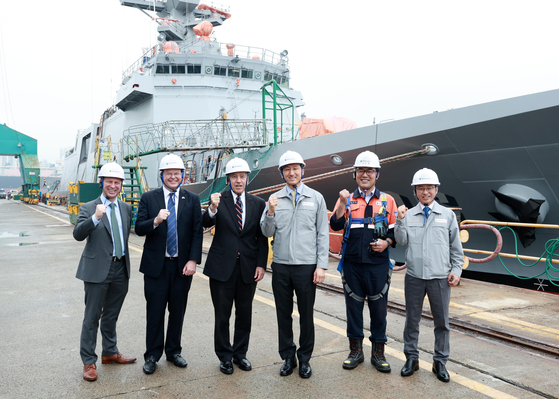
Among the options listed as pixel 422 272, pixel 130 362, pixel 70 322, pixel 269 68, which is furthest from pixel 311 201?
pixel 269 68

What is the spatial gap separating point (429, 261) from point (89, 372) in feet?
9.20

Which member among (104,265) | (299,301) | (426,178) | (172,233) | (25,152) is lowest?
(299,301)

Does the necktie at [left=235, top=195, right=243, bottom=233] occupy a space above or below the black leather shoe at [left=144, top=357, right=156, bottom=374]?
above

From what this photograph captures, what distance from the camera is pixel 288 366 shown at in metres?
3.29

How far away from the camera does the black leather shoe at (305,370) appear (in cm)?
320

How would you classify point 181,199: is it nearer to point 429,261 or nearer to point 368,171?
point 368,171

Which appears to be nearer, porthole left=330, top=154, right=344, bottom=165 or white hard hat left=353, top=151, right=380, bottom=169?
white hard hat left=353, top=151, right=380, bottom=169

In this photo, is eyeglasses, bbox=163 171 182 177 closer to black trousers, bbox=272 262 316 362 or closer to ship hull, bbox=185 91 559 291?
black trousers, bbox=272 262 316 362

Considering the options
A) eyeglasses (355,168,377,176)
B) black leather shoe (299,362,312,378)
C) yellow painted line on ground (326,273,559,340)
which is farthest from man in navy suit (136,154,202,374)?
yellow painted line on ground (326,273,559,340)

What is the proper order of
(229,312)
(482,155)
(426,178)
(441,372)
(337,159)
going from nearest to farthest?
(441,372), (426,178), (229,312), (482,155), (337,159)

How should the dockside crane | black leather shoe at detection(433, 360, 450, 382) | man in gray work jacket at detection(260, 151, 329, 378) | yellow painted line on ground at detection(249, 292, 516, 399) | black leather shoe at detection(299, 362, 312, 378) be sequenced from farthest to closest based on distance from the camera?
the dockside crane
man in gray work jacket at detection(260, 151, 329, 378)
black leather shoe at detection(299, 362, 312, 378)
black leather shoe at detection(433, 360, 450, 382)
yellow painted line on ground at detection(249, 292, 516, 399)

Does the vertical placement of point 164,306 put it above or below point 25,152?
below

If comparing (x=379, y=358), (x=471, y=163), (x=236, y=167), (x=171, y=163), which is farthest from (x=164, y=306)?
(x=471, y=163)

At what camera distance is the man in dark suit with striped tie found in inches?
133
